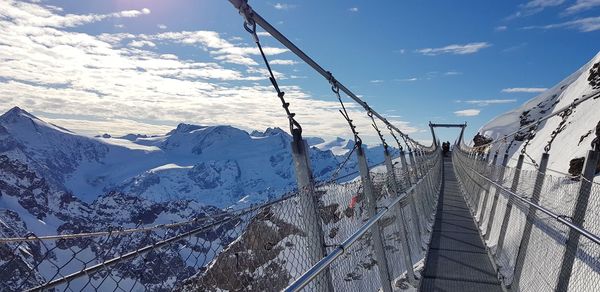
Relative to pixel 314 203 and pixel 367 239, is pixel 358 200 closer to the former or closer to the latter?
pixel 367 239

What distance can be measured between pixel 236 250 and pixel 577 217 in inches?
106

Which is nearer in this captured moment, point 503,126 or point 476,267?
point 476,267

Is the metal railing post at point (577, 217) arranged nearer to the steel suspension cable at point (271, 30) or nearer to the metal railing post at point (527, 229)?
the metal railing post at point (527, 229)

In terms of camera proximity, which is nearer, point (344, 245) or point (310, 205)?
point (344, 245)

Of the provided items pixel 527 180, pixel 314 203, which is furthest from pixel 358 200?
pixel 314 203

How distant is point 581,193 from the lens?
3764 millimetres

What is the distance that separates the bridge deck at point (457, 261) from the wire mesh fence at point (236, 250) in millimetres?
395

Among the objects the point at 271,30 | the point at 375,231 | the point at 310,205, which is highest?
the point at 271,30

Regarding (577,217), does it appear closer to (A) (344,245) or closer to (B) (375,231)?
(B) (375,231)

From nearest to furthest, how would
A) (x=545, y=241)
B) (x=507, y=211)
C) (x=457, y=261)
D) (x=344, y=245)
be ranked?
1. (x=344, y=245)
2. (x=545, y=241)
3. (x=507, y=211)
4. (x=457, y=261)

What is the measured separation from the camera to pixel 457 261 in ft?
24.2

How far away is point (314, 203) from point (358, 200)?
8.93 feet

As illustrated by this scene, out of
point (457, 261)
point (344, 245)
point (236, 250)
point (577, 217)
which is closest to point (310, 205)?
point (344, 245)

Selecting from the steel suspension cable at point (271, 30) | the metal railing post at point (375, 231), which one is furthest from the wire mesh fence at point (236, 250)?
the steel suspension cable at point (271, 30)
